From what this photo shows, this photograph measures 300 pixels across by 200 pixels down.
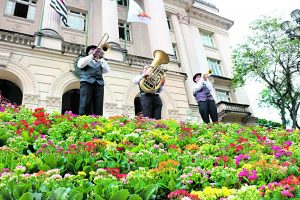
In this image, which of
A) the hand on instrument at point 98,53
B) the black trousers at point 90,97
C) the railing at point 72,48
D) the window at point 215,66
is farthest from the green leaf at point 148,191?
the window at point 215,66

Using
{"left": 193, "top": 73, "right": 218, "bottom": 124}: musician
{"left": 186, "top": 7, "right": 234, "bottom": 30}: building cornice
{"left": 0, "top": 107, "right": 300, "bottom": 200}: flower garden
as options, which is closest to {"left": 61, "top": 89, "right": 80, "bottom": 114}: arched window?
{"left": 193, "top": 73, "right": 218, "bottom": 124}: musician

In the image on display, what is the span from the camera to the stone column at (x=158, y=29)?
19.7 meters

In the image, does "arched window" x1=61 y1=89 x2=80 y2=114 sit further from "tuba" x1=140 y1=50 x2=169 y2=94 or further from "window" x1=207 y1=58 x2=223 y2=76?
"window" x1=207 y1=58 x2=223 y2=76

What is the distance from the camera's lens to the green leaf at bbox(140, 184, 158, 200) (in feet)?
7.62

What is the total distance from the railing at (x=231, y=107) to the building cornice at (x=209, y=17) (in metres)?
10.8

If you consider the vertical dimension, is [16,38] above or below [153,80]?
above

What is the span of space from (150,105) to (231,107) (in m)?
18.7

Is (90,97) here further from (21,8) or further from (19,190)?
(21,8)

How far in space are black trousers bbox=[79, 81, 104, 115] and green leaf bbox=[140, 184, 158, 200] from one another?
487 centimetres

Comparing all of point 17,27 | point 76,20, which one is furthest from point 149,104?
point 76,20

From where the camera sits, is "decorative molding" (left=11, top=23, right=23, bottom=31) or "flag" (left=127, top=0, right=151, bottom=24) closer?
"flag" (left=127, top=0, right=151, bottom=24)

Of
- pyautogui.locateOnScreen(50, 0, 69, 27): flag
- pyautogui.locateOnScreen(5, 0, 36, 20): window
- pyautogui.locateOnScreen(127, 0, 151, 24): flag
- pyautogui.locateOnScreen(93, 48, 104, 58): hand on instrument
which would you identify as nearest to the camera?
pyautogui.locateOnScreen(93, 48, 104, 58): hand on instrument

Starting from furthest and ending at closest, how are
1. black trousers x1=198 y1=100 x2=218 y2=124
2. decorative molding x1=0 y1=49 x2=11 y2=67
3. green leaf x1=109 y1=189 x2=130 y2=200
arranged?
decorative molding x1=0 y1=49 x2=11 y2=67
black trousers x1=198 y1=100 x2=218 y2=124
green leaf x1=109 y1=189 x2=130 y2=200

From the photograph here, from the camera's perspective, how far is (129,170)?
3258mm
